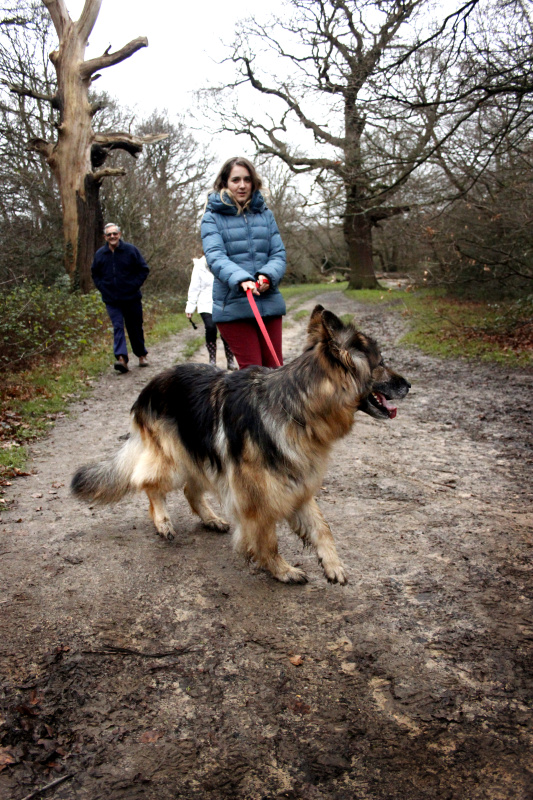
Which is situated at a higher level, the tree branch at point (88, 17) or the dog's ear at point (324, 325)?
the tree branch at point (88, 17)

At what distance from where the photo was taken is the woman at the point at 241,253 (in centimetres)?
455

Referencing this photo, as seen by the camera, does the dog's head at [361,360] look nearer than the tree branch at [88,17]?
Yes

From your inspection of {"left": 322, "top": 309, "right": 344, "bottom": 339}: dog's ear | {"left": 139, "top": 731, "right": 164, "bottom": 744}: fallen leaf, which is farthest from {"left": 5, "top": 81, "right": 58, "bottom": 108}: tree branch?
{"left": 139, "top": 731, "right": 164, "bottom": 744}: fallen leaf

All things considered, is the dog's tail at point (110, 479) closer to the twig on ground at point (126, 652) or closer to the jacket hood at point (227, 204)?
the twig on ground at point (126, 652)

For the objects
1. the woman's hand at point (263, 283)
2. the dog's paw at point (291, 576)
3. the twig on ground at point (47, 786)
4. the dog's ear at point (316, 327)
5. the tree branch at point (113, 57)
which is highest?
the tree branch at point (113, 57)

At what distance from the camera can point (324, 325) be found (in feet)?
9.87

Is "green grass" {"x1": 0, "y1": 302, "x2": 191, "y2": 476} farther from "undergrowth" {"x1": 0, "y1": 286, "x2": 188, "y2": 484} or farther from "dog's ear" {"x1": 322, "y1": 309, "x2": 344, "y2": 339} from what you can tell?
"dog's ear" {"x1": 322, "y1": 309, "x2": 344, "y2": 339}

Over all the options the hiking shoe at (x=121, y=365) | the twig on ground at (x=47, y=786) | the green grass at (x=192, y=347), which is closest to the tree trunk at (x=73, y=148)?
the green grass at (x=192, y=347)

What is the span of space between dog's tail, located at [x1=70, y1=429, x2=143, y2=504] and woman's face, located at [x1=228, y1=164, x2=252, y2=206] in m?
2.13

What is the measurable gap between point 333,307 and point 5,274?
13094 millimetres

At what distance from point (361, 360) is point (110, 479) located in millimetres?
2064

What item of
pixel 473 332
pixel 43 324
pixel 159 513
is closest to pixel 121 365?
pixel 43 324

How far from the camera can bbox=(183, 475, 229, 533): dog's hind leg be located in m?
4.18

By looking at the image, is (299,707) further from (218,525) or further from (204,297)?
(204,297)
